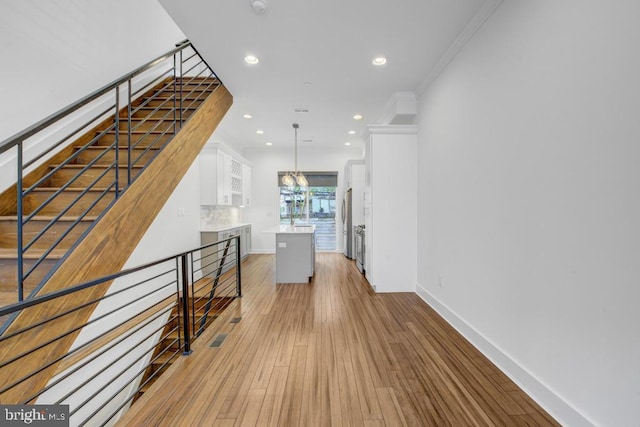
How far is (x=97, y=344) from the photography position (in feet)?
9.14

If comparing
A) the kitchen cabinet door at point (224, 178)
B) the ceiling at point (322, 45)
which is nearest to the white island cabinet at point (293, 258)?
the kitchen cabinet door at point (224, 178)

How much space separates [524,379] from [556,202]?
1.29 meters

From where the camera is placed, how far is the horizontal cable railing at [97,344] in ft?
4.42

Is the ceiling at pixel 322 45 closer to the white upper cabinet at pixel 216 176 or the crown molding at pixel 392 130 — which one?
the crown molding at pixel 392 130

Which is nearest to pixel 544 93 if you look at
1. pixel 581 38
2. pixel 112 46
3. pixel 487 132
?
pixel 581 38

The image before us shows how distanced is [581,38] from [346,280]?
13.2 ft

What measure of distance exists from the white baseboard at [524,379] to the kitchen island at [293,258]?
235 cm

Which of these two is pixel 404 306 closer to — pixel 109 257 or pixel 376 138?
pixel 376 138

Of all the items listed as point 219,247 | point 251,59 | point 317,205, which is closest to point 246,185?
point 317,205

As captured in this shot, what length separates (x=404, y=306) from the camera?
11.1 ft

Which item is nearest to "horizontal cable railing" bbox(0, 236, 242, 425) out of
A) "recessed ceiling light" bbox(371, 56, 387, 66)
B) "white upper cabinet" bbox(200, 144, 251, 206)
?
"white upper cabinet" bbox(200, 144, 251, 206)

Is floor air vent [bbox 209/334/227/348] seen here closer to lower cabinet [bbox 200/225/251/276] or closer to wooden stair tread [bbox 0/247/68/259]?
wooden stair tread [bbox 0/247/68/259]

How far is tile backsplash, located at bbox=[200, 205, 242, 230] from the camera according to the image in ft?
17.7

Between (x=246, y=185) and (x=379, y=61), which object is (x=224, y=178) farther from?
(x=379, y=61)
